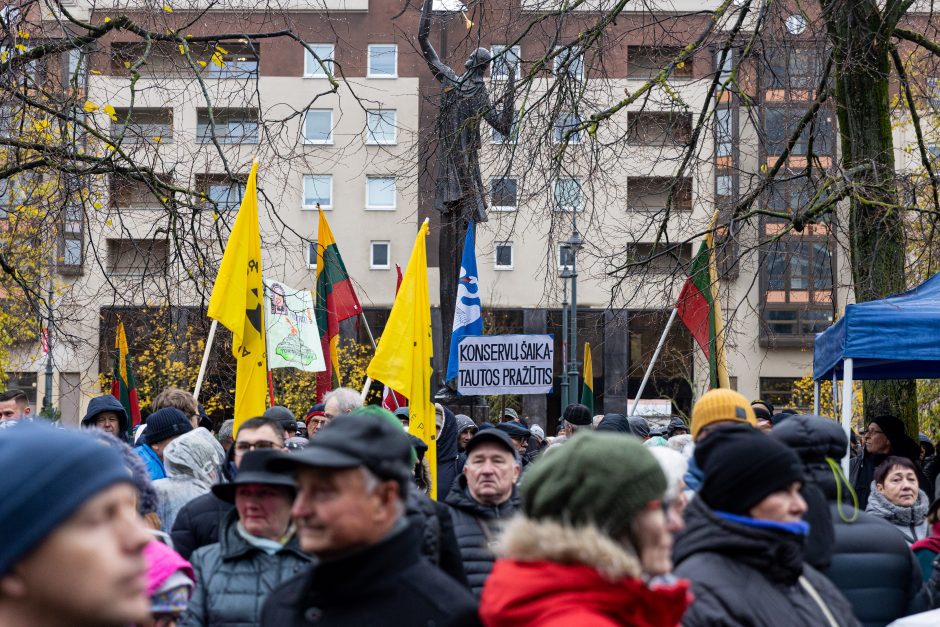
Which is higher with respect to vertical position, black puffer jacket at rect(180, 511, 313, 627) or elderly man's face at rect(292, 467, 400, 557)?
elderly man's face at rect(292, 467, 400, 557)

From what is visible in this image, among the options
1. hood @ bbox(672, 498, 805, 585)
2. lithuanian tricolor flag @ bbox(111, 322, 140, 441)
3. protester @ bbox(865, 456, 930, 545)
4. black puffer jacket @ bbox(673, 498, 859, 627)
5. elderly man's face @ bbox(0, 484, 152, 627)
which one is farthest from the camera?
lithuanian tricolor flag @ bbox(111, 322, 140, 441)

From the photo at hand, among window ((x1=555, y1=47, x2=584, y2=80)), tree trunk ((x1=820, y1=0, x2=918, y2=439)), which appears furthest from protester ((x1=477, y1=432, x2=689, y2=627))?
window ((x1=555, y1=47, x2=584, y2=80))

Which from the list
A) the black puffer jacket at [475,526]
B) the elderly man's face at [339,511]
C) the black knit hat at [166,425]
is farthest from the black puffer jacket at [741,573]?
the black knit hat at [166,425]

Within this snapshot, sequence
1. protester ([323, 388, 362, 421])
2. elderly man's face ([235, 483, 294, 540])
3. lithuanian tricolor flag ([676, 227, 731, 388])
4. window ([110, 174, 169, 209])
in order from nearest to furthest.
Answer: elderly man's face ([235, 483, 294, 540]), protester ([323, 388, 362, 421]), window ([110, 174, 169, 209]), lithuanian tricolor flag ([676, 227, 731, 388])

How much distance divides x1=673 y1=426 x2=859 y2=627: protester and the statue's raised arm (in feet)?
29.6

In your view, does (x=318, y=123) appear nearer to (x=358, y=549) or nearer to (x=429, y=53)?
(x=429, y=53)

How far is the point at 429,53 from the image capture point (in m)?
12.5

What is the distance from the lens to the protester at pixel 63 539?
1836mm

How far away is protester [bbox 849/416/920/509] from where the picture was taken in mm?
9125

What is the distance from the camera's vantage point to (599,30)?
10.8m

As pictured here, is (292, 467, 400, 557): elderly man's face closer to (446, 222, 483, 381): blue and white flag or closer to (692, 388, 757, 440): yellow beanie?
(692, 388, 757, 440): yellow beanie

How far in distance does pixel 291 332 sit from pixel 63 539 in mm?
10661

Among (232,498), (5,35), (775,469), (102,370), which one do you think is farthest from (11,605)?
(102,370)

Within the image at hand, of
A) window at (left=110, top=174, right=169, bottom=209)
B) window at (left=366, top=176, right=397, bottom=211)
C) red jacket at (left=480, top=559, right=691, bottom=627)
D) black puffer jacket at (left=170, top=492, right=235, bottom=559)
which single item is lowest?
black puffer jacket at (left=170, top=492, right=235, bottom=559)
